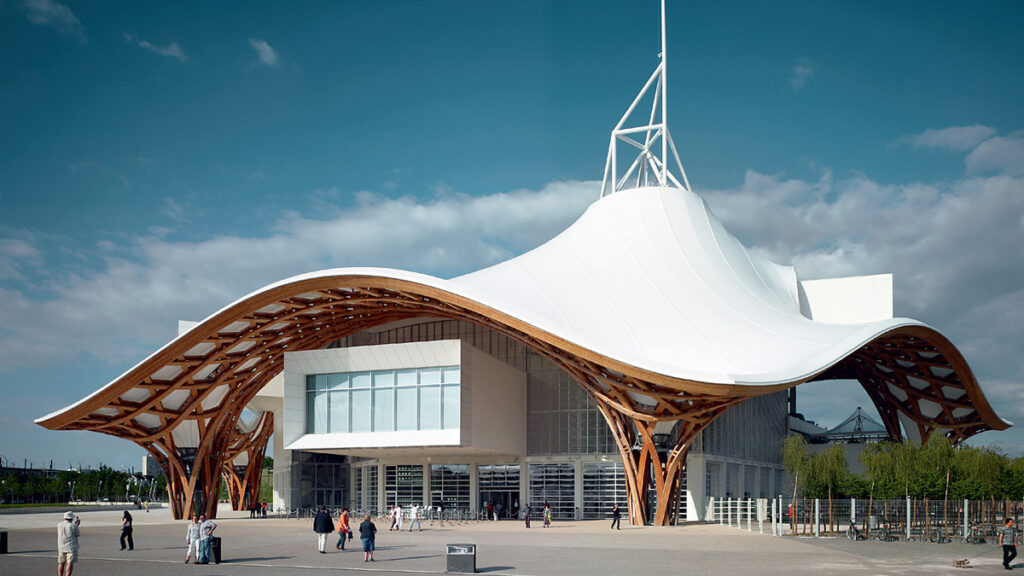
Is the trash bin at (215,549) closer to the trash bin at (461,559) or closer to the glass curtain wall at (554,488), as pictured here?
the trash bin at (461,559)

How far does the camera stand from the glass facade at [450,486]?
168 ft

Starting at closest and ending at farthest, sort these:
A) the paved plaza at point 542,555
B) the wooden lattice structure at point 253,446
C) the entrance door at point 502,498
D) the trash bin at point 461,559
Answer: the trash bin at point 461,559, the paved plaza at point 542,555, the entrance door at point 502,498, the wooden lattice structure at point 253,446

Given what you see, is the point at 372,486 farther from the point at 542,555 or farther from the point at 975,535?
the point at 975,535

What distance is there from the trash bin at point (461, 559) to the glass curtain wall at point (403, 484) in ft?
108

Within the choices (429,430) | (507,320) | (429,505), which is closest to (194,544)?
(507,320)

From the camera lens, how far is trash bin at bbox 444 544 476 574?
786 inches

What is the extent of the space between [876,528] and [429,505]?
25452 millimetres

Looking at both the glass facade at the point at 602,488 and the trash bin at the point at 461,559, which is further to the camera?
the glass facade at the point at 602,488

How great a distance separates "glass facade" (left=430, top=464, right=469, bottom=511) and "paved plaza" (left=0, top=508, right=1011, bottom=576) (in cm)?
1577

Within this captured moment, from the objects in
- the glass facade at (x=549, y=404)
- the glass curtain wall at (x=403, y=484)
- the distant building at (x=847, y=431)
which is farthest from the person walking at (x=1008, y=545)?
the distant building at (x=847, y=431)

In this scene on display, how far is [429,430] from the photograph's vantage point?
42.6 m

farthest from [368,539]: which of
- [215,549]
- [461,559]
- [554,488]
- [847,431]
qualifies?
[847,431]

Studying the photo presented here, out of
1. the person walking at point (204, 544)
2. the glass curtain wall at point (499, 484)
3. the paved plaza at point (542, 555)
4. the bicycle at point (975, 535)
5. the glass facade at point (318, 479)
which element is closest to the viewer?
the paved plaza at point (542, 555)

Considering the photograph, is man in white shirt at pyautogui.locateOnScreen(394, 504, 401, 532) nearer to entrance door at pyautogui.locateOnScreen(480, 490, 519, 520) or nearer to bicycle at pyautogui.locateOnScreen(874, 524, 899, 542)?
entrance door at pyautogui.locateOnScreen(480, 490, 519, 520)
